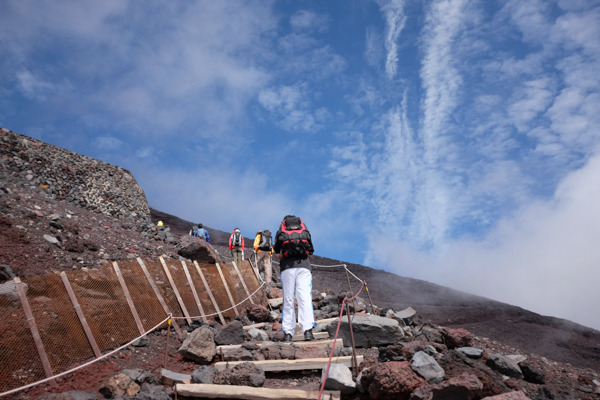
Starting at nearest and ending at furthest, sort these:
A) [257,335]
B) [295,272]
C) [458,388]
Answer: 1. [458,388]
2. [295,272]
3. [257,335]

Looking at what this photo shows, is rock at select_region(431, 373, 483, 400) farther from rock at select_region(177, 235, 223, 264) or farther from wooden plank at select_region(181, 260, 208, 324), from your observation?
rock at select_region(177, 235, 223, 264)

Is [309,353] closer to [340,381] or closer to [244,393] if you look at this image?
[340,381]

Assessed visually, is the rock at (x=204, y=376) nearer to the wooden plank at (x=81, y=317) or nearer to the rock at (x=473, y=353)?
the wooden plank at (x=81, y=317)

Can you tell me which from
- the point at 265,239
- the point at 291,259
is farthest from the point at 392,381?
the point at 265,239

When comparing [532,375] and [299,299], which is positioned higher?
[299,299]

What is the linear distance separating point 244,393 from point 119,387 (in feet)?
5.47

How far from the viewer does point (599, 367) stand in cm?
1220

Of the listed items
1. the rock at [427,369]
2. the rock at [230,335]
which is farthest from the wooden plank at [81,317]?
the rock at [427,369]

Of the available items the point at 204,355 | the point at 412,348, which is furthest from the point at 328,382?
the point at 204,355

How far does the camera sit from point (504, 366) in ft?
17.9

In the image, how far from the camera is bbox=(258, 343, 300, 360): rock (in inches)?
222

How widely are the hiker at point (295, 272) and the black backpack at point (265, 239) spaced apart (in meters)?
6.10

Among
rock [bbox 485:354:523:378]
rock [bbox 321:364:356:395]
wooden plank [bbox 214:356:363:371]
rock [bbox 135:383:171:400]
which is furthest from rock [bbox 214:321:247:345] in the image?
rock [bbox 485:354:523:378]

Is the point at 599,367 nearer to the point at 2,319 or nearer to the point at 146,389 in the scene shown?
the point at 146,389
